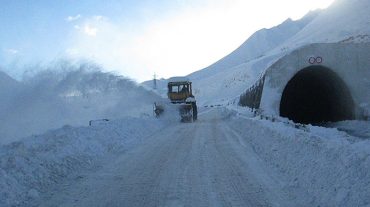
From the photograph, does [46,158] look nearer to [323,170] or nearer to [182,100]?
[323,170]

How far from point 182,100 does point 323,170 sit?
89.8 ft

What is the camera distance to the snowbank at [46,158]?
25.5ft

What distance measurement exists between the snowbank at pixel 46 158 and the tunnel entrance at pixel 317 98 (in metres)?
19.0

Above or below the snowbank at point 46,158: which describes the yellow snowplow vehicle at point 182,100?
above

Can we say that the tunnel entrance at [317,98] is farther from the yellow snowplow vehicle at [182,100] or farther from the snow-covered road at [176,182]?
the snow-covered road at [176,182]

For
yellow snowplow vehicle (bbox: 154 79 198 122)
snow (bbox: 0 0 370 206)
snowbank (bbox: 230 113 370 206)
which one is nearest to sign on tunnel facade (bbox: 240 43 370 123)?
yellow snowplow vehicle (bbox: 154 79 198 122)

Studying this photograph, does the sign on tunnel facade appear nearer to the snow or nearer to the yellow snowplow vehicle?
the yellow snowplow vehicle

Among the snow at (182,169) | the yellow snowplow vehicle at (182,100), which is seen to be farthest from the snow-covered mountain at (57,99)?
the yellow snowplow vehicle at (182,100)

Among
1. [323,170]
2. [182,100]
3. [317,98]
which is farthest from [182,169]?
[317,98]

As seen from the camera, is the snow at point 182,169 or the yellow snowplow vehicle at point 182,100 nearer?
the snow at point 182,169

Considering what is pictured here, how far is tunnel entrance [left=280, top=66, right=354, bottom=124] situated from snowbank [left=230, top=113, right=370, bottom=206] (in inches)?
786

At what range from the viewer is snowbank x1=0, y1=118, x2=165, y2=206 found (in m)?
7.78

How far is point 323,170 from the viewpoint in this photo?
7.63 m

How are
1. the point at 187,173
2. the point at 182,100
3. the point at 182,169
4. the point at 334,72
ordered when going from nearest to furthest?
the point at 187,173
the point at 182,169
the point at 334,72
the point at 182,100
